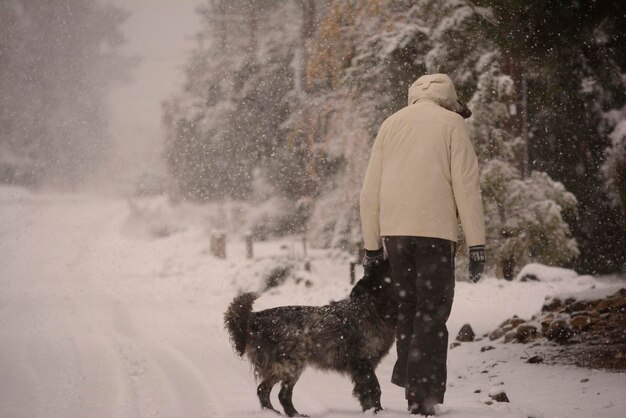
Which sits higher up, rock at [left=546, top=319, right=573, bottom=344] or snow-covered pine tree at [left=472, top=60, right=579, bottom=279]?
snow-covered pine tree at [left=472, top=60, right=579, bottom=279]

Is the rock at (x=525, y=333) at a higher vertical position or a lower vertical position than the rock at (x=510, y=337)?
higher

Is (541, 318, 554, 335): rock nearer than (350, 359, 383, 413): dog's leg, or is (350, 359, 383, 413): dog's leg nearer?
(350, 359, 383, 413): dog's leg

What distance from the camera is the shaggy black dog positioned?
3746mm

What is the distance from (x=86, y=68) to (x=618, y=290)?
79.3ft

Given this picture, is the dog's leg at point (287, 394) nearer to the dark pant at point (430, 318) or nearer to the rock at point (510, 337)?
the dark pant at point (430, 318)

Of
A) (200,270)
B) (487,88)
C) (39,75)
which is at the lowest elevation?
(200,270)

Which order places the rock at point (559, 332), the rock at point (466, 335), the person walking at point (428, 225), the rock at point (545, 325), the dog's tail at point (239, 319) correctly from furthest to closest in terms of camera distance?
1. the rock at point (466, 335)
2. the rock at point (545, 325)
3. the rock at point (559, 332)
4. the dog's tail at point (239, 319)
5. the person walking at point (428, 225)

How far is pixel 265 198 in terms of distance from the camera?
17.8m

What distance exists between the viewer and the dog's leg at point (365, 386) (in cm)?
369

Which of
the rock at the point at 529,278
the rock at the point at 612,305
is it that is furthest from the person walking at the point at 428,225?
the rock at the point at 529,278

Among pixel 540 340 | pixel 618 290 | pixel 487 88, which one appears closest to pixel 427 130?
pixel 540 340

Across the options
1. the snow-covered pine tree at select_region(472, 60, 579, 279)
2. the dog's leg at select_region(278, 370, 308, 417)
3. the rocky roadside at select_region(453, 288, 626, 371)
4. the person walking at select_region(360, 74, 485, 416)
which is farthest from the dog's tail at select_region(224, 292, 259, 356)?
the snow-covered pine tree at select_region(472, 60, 579, 279)

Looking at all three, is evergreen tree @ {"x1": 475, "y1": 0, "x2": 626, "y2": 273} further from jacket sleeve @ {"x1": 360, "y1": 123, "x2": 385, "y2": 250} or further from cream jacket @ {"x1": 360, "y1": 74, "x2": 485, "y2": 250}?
jacket sleeve @ {"x1": 360, "y1": 123, "x2": 385, "y2": 250}

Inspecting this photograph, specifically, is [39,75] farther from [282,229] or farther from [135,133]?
[282,229]
